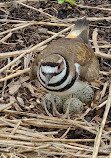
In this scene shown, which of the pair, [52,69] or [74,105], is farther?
[74,105]

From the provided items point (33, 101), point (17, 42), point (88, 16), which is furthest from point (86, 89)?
point (88, 16)

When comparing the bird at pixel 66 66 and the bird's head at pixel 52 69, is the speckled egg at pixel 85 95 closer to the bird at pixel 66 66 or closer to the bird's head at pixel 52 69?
the bird at pixel 66 66

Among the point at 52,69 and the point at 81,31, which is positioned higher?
the point at 81,31

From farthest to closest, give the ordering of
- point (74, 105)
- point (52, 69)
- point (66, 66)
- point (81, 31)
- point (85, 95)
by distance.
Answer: point (81, 31) < point (85, 95) < point (74, 105) < point (66, 66) < point (52, 69)

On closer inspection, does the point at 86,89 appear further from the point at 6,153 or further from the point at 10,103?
the point at 6,153

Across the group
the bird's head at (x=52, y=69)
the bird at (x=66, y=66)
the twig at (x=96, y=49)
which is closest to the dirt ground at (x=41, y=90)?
the twig at (x=96, y=49)

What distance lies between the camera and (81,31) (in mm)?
5215

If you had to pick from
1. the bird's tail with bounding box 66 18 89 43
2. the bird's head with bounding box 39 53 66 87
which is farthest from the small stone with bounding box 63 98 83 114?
the bird's tail with bounding box 66 18 89 43

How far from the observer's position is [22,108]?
468 centimetres

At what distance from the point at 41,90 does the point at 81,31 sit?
44.8 inches

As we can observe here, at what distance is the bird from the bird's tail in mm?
11

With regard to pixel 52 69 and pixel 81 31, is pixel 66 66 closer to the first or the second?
pixel 52 69

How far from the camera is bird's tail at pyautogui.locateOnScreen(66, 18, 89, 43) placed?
5.07 meters

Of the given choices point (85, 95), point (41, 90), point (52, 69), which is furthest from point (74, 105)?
point (52, 69)
